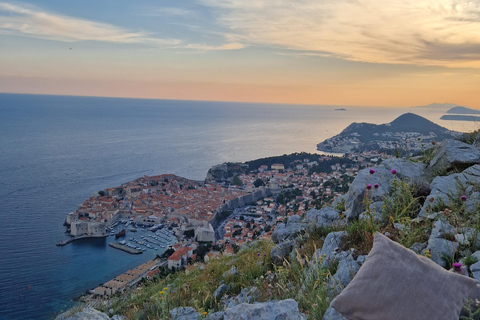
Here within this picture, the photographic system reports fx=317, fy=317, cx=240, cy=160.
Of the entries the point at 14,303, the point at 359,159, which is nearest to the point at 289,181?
the point at 359,159

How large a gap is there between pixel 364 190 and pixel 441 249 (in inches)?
79.7

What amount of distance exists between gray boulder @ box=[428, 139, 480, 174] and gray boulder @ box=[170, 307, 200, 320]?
4.66 meters

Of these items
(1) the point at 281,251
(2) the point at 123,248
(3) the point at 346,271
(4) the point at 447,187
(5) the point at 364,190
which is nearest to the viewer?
(3) the point at 346,271

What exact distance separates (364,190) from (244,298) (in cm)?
252

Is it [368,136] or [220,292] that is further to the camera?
[368,136]

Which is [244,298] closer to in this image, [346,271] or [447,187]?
[346,271]

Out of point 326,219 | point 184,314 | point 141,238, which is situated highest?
point 326,219

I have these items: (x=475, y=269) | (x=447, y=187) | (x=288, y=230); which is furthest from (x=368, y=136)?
(x=475, y=269)

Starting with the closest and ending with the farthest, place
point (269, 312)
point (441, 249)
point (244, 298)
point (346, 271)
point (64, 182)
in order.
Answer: point (269, 312)
point (441, 249)
point (346, 271)
point (244, 298)
point (64, 182)

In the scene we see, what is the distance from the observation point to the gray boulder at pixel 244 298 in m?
3.49

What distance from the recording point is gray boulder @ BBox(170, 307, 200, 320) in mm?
3357

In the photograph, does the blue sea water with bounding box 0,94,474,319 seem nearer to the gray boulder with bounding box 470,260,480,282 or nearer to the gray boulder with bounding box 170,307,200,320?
the gray boulder with bounding box 170,307,200,320

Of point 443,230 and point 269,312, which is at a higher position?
point 443,230

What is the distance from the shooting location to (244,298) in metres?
3.63
